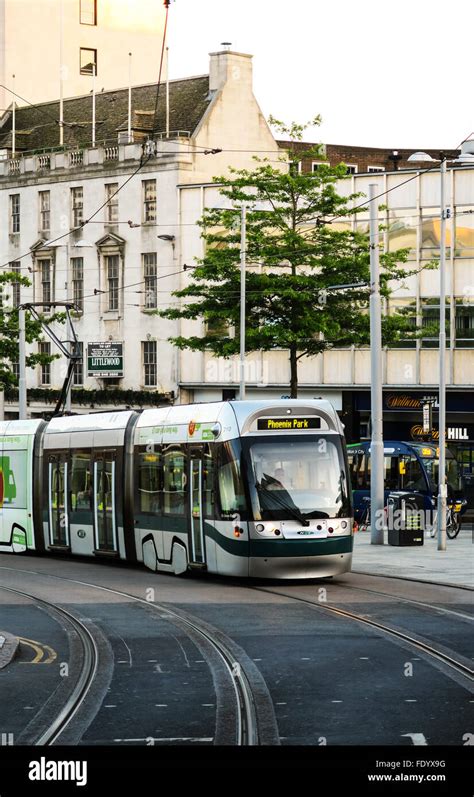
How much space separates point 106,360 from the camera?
6625 cm

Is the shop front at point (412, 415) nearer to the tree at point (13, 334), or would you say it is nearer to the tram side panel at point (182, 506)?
the tree at point (13, 334)

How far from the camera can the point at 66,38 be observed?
263 feet

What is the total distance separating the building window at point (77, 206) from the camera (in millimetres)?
67938

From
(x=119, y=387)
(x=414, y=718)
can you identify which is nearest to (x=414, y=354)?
(x=119, y=387)

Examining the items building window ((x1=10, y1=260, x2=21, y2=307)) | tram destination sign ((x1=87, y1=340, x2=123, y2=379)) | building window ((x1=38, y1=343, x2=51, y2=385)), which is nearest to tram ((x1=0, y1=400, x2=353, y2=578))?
tram destination sign ((x1=87, y1=340, x2=123, y2=379))

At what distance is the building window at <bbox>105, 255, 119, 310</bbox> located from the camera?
6656 cm

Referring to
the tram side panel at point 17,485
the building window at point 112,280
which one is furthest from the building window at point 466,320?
the tram side panel at point 17,485

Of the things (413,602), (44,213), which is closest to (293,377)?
(413,602)

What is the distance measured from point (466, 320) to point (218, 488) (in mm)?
33950

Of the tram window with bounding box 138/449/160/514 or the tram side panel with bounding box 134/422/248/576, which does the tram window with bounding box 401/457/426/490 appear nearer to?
the tram side panel with bounding box 134/422/248/576

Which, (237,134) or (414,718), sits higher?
(237,134)
